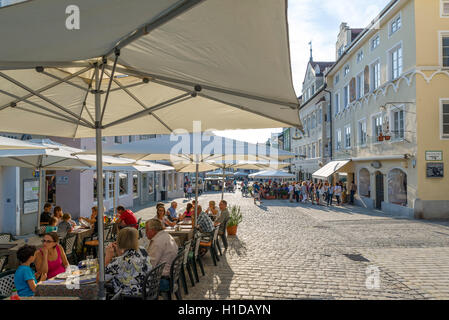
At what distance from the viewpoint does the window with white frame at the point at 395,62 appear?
17766 mm

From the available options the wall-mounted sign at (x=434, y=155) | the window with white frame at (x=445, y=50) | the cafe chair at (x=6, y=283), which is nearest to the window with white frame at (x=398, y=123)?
the wall-mounted sign at (x=434, y=155)

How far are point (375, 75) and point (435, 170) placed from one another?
769 centimetres

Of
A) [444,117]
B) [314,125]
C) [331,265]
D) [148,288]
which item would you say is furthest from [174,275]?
[314,125]

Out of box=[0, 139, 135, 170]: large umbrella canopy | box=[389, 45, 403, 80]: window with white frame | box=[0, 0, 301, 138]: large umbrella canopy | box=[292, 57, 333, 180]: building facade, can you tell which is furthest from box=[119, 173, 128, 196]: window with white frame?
box=[0, 0, 301, 138]: large umbrella canopy

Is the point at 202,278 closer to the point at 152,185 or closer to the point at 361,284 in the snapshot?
the point at 361,284

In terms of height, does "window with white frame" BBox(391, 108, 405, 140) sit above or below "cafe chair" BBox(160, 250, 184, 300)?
above

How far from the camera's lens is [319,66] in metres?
40.1

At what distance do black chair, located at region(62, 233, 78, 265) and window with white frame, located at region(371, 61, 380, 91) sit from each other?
1925 centimetres

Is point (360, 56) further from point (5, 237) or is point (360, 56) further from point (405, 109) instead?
point (5, 237)

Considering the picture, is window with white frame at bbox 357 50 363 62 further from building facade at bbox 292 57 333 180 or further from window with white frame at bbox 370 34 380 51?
building facade at bbox 292 57 333 180

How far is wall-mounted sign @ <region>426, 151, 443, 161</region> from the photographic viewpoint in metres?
15.8

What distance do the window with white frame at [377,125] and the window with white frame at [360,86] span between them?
2.75 m
